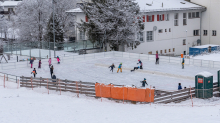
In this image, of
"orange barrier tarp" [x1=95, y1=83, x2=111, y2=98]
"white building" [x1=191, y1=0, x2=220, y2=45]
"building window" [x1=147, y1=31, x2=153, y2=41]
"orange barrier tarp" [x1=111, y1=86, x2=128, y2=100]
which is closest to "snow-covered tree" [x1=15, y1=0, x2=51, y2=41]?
"building window" [x1=147, y1=31, x2=153, y2=41]

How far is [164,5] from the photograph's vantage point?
5756 cm

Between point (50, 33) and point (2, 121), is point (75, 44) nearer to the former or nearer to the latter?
point (50, 33)

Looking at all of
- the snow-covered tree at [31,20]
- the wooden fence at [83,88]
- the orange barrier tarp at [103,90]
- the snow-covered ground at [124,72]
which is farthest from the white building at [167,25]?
the orange barrier tarp at [103,90]

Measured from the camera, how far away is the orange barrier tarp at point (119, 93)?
21.7 metres

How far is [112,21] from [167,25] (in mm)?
12582

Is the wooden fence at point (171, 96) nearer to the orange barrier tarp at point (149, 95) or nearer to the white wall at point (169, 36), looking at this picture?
the orange barrier tarp at point (149, 95)

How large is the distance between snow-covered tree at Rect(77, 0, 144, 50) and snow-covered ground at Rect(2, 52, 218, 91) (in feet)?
22.4

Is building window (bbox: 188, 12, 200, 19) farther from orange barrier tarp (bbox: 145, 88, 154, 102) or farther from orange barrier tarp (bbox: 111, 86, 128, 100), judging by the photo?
orange barrier tarp (bbox: 145, 88, 154, 102)

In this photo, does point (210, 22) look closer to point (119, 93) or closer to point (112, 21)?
point (112, 21)

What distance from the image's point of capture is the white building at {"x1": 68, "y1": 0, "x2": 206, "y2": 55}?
5444cm

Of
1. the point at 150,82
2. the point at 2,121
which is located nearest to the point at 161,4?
the point at 150,82

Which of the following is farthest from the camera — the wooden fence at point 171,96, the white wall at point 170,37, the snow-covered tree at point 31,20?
the snow-covered tree at point 31,20

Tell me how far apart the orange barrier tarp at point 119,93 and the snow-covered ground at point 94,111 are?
1.48 ft


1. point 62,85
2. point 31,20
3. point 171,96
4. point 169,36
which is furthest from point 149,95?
point 31,20
